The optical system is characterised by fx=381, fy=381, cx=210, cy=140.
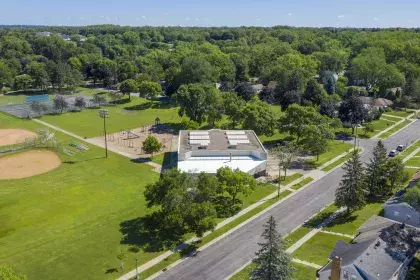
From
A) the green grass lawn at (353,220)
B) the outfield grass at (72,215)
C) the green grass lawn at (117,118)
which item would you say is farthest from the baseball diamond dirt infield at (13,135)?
the green grass lawn at (353,220)

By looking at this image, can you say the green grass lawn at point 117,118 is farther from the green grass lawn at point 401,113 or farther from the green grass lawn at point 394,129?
the green grass lawn at point 401,113

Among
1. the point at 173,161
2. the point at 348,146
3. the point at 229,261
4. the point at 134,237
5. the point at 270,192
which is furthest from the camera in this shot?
the point at 348,146

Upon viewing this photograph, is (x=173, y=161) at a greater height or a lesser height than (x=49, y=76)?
lesser

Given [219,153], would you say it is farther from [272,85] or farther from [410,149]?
[272,85]

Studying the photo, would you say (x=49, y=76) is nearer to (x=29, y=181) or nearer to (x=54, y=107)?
(x=54, y=107)

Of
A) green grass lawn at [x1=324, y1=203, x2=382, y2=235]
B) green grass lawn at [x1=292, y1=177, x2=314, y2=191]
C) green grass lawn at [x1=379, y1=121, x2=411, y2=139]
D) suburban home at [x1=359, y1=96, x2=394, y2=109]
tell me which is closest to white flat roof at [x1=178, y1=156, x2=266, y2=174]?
green grass lawn at [x1=292, y1=177, x2=314, y2=191]

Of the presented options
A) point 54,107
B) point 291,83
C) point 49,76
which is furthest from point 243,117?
point 49,76
